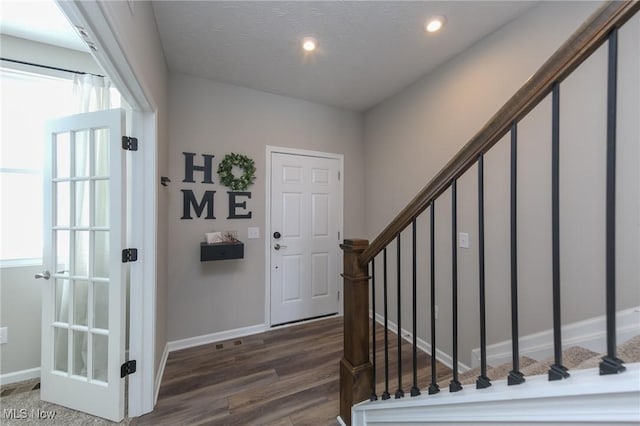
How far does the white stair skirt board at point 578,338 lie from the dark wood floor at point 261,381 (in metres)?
0.51

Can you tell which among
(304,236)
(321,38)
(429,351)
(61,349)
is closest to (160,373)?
(61,349)

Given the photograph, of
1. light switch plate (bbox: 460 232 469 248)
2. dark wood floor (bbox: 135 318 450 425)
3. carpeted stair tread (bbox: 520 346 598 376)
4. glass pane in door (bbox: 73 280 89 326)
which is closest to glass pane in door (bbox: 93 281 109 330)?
glass pane in door (bbox: 73 280 89 326)

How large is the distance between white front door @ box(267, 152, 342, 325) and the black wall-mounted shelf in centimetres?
43

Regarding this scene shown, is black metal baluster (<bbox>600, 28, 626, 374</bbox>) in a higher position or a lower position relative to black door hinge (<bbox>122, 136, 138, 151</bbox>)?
lower

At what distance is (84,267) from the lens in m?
1.77

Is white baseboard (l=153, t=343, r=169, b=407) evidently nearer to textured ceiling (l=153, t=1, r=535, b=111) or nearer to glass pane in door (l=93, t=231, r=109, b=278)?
glass pane in door (l=93, t=231, r=109, b=278)

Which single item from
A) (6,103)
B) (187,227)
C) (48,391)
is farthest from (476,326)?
(6,103)

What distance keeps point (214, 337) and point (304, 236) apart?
145cm

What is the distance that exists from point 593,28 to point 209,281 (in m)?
2.99

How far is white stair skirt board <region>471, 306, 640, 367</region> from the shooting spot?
136 cm

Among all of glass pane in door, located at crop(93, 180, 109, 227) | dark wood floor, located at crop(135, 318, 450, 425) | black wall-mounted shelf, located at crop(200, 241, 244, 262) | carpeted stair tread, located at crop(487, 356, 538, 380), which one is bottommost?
dark wood floor, located at crop(135, 318, 450, 425)

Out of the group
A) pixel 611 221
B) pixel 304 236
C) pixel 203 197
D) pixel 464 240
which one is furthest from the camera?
pixel 304 236

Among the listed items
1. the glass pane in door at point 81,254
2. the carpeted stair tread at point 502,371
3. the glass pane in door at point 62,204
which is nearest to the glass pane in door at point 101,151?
the glass pane in door at point 62,204

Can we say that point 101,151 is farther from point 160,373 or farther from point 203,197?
point 160,373
